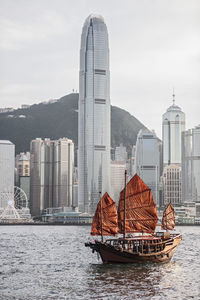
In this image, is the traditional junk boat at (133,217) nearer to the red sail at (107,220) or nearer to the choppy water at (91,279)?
the red sail at (107,220)

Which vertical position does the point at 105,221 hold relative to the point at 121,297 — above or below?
above

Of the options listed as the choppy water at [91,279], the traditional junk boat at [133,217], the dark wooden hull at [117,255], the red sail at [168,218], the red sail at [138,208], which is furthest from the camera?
the red sail at [168,218]

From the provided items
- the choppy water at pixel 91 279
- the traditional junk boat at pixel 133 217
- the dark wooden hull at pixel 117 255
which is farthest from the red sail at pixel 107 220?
the dark wooden hull at pixel 117 255

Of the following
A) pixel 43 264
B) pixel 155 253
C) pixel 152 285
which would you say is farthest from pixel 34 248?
pixel 152 285

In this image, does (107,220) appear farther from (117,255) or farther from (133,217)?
(117,255)

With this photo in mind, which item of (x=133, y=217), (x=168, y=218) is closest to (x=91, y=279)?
(x=133, y=217)

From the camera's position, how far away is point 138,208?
77.8m

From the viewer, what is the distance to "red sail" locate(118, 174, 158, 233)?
77375mm

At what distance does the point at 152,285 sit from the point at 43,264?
21.3 m

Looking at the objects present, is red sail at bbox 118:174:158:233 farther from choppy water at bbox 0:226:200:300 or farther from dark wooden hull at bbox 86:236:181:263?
choppy water at bbox 0:226:200:300

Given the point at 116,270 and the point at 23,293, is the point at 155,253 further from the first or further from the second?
the point at 23,293

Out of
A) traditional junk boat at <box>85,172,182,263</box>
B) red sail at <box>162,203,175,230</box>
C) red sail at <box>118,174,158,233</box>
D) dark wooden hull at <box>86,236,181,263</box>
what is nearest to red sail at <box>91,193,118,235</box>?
traditional junk boat at <box>85,172,182,263</box>

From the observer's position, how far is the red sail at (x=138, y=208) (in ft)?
254

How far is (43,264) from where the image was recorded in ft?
246
